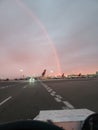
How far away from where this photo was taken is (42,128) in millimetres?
2529

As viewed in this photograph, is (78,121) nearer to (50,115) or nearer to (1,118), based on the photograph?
(50,115)

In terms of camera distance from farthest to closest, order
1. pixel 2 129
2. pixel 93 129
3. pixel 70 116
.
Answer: pixel 70 116 < pixel 93 129 < pixel 2 129

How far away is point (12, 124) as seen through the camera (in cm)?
255

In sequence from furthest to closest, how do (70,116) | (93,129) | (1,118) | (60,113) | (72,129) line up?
(1,118)
(60,113)
(70,116)
(72,129)
(93,129)

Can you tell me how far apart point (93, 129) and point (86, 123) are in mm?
88

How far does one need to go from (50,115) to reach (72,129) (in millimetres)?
700

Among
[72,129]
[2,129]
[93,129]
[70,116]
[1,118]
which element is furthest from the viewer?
[1,118]

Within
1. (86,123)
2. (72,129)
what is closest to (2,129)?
(86,123)

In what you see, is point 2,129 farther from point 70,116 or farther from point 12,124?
point 70,116

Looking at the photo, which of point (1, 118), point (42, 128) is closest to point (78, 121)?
point (42, 128)

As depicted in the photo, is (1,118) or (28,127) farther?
(1,118)

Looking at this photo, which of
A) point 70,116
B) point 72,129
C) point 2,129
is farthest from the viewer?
point 70,116

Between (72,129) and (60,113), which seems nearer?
(72,129)

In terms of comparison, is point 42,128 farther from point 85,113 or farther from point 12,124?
point 85,113
